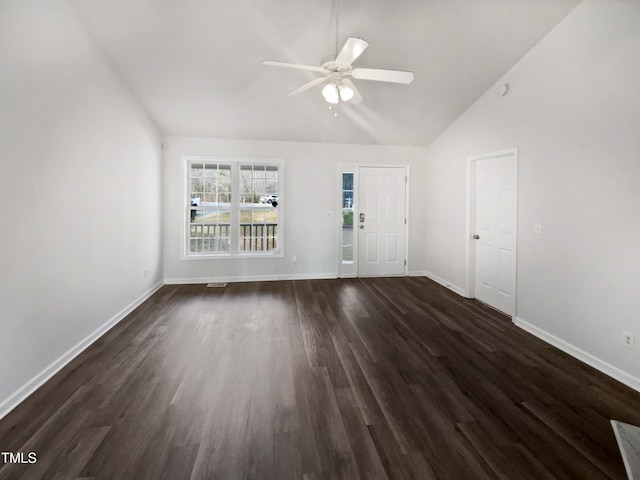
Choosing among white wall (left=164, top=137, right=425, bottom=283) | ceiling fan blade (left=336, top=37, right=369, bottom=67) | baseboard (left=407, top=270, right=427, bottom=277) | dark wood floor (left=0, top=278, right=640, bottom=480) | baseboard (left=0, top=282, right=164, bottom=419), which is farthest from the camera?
baseboard (left=407, top=270, right=427, bottom=277)

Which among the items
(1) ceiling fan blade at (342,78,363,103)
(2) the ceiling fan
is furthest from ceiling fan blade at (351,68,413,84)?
(1) ceiling fan blade at (342,78,363,103)

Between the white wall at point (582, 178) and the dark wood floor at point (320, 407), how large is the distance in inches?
14.4

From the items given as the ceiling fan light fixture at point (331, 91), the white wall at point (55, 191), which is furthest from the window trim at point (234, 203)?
the ceiling fan light fixture at point (331, 91)

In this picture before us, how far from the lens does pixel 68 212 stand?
2.60 meters

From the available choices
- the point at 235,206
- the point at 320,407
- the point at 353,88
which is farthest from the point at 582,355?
the point at 235,206

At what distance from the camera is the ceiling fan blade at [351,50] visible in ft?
7.06

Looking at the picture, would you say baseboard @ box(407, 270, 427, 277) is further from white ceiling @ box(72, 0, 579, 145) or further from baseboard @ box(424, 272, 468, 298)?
white ceiling @ box(72, 0, 579, 145)

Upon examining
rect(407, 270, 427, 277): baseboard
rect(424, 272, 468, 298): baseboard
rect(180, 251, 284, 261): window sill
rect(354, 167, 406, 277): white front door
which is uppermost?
rect(354, 167, 406, 277): white front door

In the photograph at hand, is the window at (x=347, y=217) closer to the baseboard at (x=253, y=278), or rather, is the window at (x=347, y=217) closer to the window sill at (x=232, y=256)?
the baseboard at (x=253, y=278)

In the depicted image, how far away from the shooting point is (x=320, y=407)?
204cm

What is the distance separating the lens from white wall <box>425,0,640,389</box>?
2398 mm

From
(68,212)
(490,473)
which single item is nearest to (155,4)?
(68,212)

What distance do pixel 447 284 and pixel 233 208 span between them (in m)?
3.93

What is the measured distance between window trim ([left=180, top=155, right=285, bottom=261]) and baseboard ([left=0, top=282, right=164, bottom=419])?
5.29 feet
